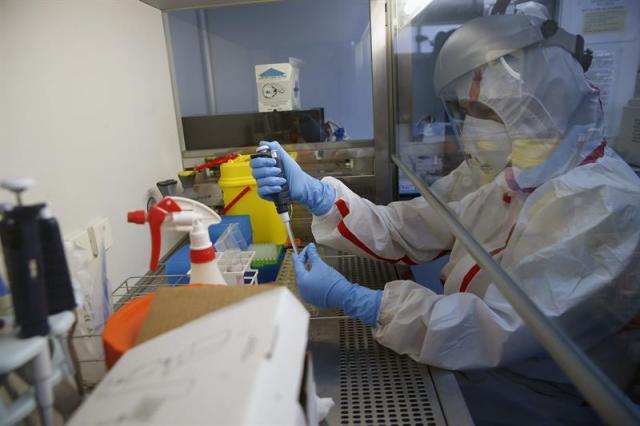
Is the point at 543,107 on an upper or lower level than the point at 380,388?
upper

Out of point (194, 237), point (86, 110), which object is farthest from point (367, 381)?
point (86, 110)

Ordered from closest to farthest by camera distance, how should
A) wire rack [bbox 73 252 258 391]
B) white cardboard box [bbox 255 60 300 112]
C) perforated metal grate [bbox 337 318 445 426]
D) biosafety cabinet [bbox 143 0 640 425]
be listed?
wire rack [bbox 73 252 258 391], perforated metal grate [bbox 337 318 445 426], biosafety cabinet [bbox 143 0 640 425], white cardboard box [bbox 255 60 300 112]

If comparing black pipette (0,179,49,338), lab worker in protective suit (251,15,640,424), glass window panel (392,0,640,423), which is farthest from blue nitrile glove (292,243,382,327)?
black pipette (0,179,49,338)

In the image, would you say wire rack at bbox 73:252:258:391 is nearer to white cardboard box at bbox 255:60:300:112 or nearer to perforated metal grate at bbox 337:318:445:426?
perforated metal grate at bbox 337:318:445:426

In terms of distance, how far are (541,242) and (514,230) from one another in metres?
0.12

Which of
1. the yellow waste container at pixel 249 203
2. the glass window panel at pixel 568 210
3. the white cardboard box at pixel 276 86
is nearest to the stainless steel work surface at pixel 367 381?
the glass window panel at pixel 568 210

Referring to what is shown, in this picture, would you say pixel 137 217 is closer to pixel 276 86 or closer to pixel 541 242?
pixel 541 242

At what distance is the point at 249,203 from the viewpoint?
141 centimetres

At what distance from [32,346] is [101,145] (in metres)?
0.82

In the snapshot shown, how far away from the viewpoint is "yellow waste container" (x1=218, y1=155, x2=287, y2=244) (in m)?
Answer: 1.39

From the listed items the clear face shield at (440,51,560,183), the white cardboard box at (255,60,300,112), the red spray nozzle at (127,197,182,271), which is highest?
the white cardboard box at (255,60,300,112)

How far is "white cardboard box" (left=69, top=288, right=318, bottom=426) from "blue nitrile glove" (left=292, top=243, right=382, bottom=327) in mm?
556

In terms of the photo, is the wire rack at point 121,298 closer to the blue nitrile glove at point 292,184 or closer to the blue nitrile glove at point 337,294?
the blue nitrile glove at point 337,294

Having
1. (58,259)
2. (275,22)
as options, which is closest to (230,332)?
(58,259)
